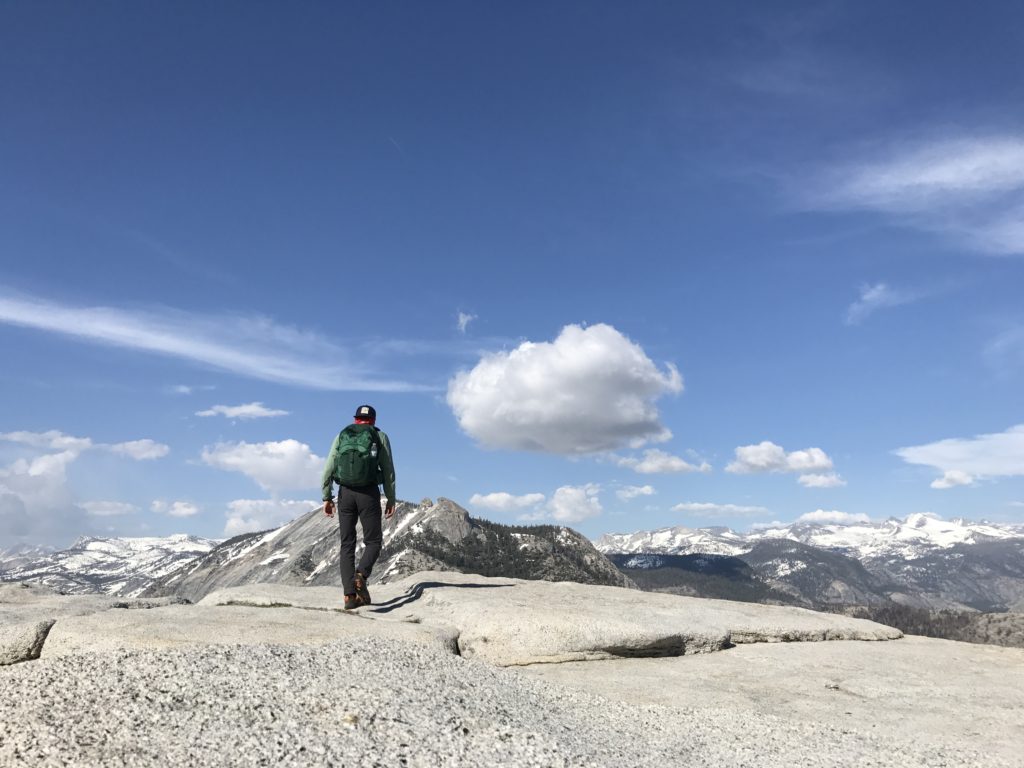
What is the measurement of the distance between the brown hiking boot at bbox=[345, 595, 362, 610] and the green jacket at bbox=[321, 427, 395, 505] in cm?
256

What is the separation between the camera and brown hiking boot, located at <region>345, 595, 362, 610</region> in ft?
54.2

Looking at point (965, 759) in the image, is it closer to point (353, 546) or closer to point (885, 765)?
point (885, 765)

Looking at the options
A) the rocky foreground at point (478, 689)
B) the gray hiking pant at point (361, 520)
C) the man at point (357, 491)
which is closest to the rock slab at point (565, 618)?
the rocky foreground at point (478, 689)

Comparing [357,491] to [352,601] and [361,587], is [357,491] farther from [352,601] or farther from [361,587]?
[352,601]

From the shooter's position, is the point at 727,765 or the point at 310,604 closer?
the point at 727,765

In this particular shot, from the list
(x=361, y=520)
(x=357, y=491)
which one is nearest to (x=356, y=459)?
(x=357, y=491)

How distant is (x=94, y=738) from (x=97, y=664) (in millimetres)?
2645

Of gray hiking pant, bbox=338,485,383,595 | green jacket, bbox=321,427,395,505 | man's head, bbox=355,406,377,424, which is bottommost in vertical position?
gray hiking pant, bbox=338,485,383,595

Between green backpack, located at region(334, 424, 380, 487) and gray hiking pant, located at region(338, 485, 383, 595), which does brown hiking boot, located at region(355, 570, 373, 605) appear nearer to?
gray hiking pant, located at region(338, 485, 383, 595)

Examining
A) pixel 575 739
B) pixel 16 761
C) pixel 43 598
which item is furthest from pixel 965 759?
pixel 43 598

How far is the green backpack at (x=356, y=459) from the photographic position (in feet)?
54.2

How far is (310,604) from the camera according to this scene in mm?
17312

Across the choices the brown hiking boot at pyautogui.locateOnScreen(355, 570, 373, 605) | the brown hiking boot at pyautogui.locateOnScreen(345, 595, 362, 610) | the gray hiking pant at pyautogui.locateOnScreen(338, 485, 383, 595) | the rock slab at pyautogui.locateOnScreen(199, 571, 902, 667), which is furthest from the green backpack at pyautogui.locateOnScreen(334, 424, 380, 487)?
the rock slab at pyautogui.locateOnScreen(199, 571, 902, 667)

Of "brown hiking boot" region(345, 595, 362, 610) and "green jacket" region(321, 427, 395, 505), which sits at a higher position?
"green jacket" region(321, 427, 395, 505)
